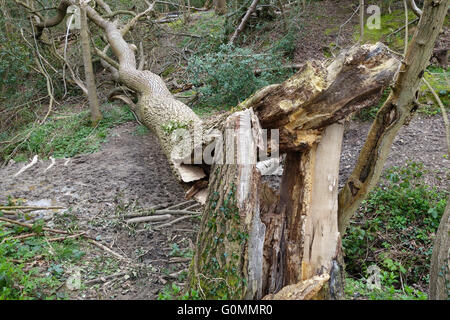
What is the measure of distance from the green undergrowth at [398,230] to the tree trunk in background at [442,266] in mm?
819

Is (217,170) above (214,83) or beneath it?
beneath

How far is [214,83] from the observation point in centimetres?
691

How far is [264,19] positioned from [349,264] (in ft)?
23.5

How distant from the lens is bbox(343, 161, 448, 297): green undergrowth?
3508mm

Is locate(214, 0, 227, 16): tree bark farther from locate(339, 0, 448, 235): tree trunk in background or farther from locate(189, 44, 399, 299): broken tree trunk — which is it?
locate(339, 0, 448, 235): tree trunk in background

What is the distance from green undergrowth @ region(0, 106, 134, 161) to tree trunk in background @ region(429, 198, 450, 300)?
4.78 meters

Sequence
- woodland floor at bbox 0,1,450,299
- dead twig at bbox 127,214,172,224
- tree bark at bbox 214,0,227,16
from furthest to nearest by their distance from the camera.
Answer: tree bark at bbox 214,0,227,16 < dead twig at bbox 127,214,172,224 < woodland floor at bbox 0,1,450,299

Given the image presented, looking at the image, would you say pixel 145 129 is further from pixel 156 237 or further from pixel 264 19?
pixel 264 19

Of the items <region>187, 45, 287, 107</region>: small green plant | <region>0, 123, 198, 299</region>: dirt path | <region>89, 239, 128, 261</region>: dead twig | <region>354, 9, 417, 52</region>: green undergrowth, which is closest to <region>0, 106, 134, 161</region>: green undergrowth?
<region>0, 123, 198, 299</region>: dirt path

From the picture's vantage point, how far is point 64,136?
6094mm

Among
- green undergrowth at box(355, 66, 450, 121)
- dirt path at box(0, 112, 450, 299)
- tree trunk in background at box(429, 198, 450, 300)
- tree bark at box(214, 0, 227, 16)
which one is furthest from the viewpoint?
tree bark at box(214, 0, 227, 16)

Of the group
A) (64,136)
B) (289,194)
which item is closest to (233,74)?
(64,136)

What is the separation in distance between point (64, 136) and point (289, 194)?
182 inches

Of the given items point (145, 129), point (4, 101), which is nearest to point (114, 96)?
point (145, 129)
